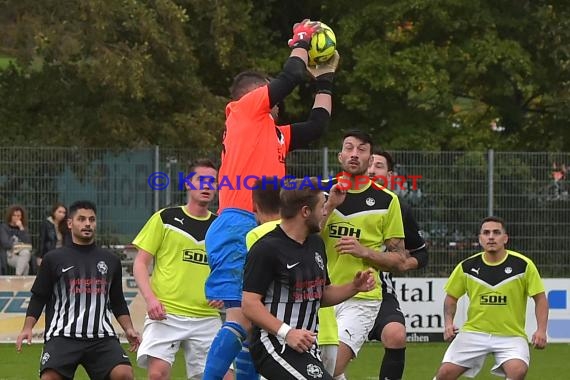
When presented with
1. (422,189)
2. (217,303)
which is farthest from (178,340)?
(422,189)

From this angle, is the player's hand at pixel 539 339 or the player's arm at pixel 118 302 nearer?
the player's arm at pixel 118 302

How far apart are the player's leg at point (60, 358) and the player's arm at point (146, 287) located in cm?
57

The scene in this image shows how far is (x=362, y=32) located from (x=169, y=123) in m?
4.91

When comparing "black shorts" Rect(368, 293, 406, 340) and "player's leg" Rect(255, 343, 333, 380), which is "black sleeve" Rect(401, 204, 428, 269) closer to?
"black shorts" Rect(368, 293, 406, 340)

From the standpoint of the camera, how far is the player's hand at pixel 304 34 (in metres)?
8.12

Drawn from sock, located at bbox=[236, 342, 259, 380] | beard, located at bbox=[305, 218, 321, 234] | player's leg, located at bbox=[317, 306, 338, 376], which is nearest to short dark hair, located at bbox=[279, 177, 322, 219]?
beard, located at bbox=[305, 218, 321, 234]

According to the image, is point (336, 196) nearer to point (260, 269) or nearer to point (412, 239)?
point (412, 239)

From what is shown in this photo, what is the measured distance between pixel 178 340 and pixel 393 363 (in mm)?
1696

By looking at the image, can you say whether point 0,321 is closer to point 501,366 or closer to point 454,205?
point 454,205

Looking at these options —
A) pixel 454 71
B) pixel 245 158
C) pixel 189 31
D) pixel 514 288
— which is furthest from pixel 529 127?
pixel 245 158

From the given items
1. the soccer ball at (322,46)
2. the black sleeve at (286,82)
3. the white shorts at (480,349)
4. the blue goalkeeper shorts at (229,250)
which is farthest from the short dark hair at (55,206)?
the black sleeve at (286,82)

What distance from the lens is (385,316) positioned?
9992 millimetres

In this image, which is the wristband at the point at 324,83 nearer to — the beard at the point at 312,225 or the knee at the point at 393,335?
the beard at the point at 312,225

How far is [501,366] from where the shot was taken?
1090 centimetres
